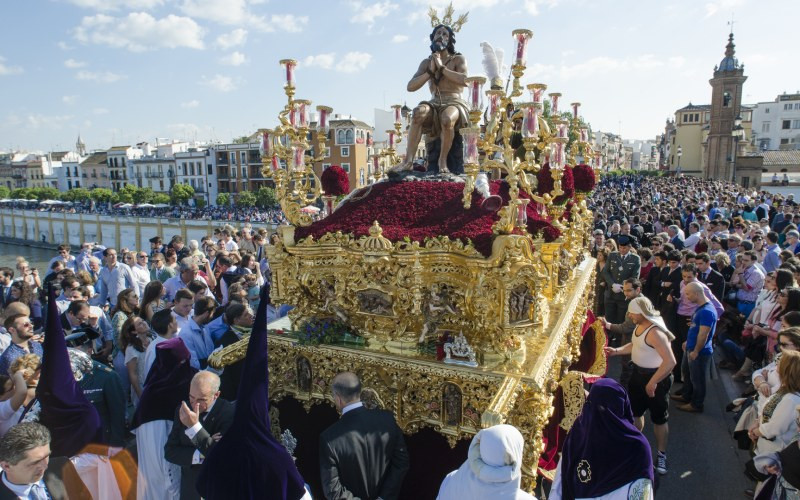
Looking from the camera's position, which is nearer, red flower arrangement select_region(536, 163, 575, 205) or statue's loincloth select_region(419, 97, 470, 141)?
statue's loincloth select_region(419, 97, 470, 141)

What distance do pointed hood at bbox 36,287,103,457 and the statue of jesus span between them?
4.14 meters

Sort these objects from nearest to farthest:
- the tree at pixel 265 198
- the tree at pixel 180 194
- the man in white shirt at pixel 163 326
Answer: the man in white shirt at pixel 163 326
the tree at pixel 265 198
the tree at pixel 180 194

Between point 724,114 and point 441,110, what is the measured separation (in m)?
52.6

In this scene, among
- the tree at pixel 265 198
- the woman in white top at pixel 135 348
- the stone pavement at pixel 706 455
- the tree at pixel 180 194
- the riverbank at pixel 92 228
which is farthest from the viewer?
the tree at pixel 180 194

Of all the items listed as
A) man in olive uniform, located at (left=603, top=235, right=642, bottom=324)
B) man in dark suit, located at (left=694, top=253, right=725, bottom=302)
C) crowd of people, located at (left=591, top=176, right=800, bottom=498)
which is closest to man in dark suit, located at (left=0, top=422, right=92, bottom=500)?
crowd of people, located at (left=591, top=176, right=800, bottom=498)

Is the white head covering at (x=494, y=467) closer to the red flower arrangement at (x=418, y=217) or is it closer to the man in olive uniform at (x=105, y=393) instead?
the red flower arrangement at (x=418, y=217)

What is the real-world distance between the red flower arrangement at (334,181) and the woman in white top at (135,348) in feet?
9.85

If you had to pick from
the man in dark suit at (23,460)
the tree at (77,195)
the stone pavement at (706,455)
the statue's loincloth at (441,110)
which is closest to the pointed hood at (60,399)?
the man in dark suit at (23,460)

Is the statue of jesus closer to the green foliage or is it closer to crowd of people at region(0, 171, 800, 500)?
crowd of people at region(0, 171, 800, 500)

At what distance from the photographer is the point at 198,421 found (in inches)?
138

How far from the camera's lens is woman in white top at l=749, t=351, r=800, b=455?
3.45 metres

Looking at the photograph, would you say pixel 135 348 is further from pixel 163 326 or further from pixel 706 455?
pixel 706 455

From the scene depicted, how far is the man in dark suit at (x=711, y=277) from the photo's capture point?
727cm

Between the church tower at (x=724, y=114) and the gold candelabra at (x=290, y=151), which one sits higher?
the church tower at (x=724, y=114)
